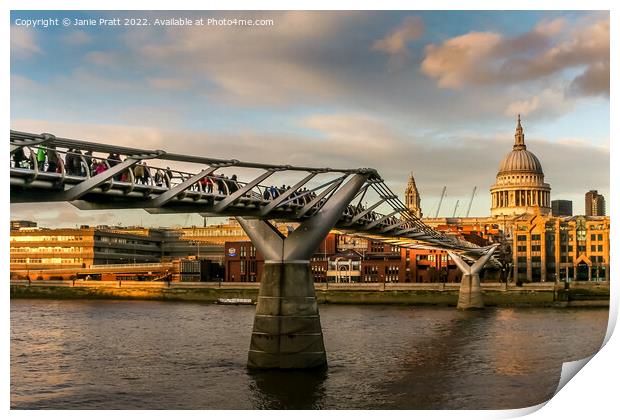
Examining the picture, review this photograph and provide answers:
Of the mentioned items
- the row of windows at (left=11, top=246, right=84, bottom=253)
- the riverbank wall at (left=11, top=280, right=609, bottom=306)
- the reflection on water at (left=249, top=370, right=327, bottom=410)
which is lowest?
the reflection on water at (left=249, top=370, right=327, bottom=410)

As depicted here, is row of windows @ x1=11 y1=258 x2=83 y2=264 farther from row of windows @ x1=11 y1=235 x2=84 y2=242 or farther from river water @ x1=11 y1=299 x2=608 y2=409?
river water @ x1=11 y1=299 x2=608 y2=409

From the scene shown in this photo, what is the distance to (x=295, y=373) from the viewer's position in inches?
1369

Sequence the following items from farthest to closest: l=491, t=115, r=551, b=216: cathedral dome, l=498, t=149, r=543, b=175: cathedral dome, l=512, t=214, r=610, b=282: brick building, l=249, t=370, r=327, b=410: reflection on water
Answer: l=498, t=149, r=543, b=175: cathedral dome → l=491, t=115, r=551, b=216: cathedral dome → l=512, t=214, r=610, b=282: brick building → l=249, t=370, r=327, b=410: reflection on water

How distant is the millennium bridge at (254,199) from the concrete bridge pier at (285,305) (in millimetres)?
37

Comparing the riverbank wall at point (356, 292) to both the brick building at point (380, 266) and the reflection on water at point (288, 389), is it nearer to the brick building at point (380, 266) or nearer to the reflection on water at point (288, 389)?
the brick building at point (380, 266)

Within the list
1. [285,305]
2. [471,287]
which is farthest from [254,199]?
[471,287]

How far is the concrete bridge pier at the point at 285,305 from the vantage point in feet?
116

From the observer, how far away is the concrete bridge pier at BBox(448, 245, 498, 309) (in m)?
88.1

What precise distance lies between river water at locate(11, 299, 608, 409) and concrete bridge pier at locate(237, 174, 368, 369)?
2.67ft

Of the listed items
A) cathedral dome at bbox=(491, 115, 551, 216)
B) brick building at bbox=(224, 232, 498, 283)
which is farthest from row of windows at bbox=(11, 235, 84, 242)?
cathedral dome at bbox=(491, 115, 551, 216)

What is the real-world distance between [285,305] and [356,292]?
66092mm

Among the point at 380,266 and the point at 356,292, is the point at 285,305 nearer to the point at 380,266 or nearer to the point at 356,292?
the point at 356,292

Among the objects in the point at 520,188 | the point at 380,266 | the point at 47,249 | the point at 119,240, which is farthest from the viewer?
the point at 520,188

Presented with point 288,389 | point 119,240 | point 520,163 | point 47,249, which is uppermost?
point 520,163
